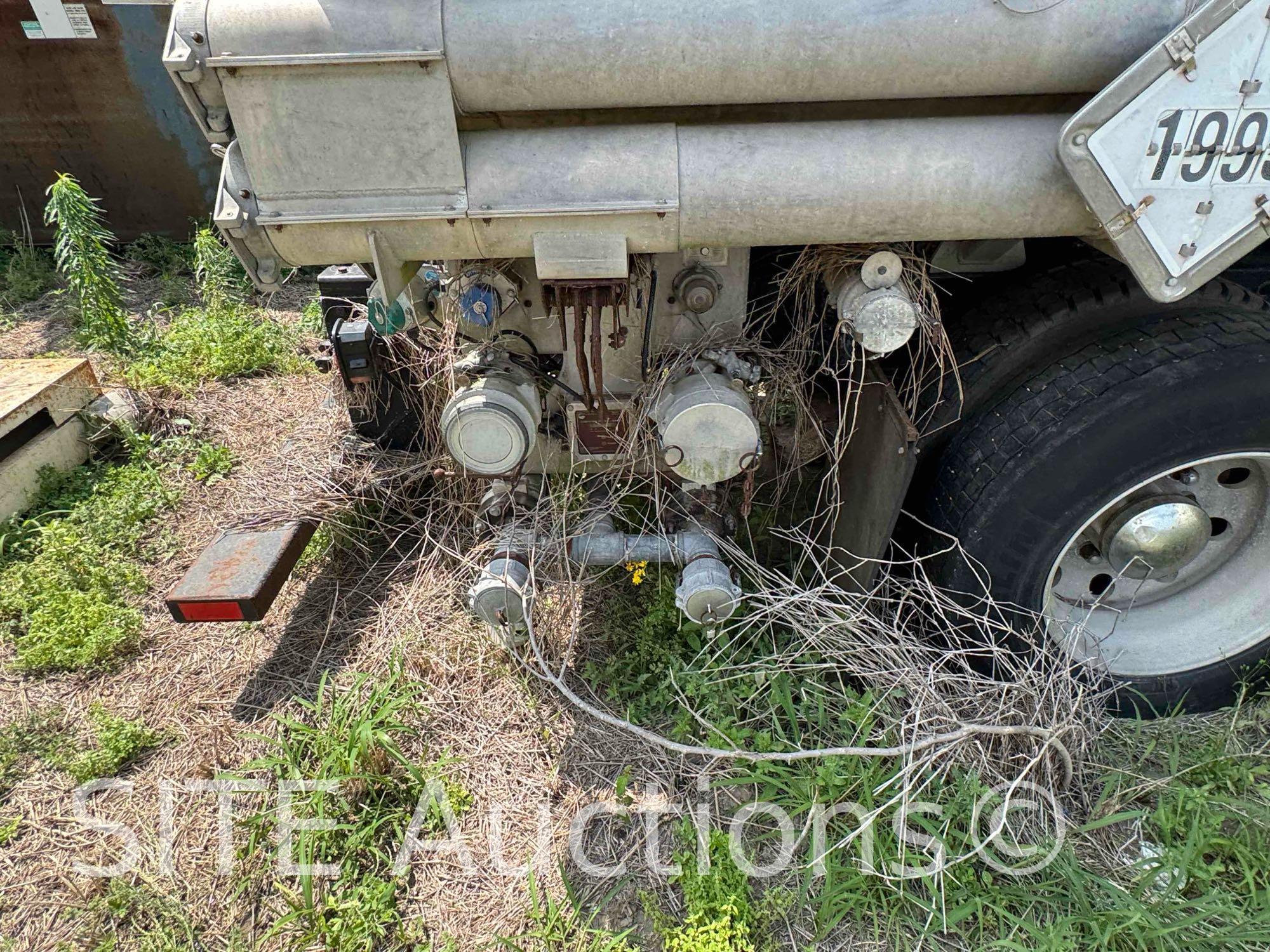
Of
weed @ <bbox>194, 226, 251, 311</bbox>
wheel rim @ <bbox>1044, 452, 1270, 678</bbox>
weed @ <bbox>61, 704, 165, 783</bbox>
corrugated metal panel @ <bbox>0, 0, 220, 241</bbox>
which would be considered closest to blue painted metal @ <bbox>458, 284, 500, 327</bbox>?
weed @ <bbox>61, 704, 165, 783</bbox>

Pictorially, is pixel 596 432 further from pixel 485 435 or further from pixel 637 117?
pixel 637 117

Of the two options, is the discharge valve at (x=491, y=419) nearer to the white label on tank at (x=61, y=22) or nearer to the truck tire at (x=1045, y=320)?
the truck tire at (x=1045, y=320)

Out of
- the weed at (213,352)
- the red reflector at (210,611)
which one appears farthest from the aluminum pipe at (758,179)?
the weed at (213,352)

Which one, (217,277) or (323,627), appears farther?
(217,277)

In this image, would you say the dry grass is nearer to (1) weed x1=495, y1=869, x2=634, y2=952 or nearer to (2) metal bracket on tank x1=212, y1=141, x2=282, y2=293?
(1) weed x1=495, y1=869, x2=634, y2=952

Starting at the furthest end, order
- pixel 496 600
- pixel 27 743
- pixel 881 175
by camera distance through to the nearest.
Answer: pixel 27 743 < pixel 496 600 < pixel 881 175

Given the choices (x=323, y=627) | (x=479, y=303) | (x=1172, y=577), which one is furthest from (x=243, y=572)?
(x=1172, y=577)

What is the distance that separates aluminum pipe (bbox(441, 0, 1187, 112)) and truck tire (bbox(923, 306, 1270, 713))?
0.65 metres

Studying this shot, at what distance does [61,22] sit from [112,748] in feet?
15.1

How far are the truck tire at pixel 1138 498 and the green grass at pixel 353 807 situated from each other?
1.55 m

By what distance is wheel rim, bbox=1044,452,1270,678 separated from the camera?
2.09 metres

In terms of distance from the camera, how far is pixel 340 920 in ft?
5.80

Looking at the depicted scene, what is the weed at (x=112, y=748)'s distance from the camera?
7.03 feet

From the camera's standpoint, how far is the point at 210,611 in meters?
2.17
